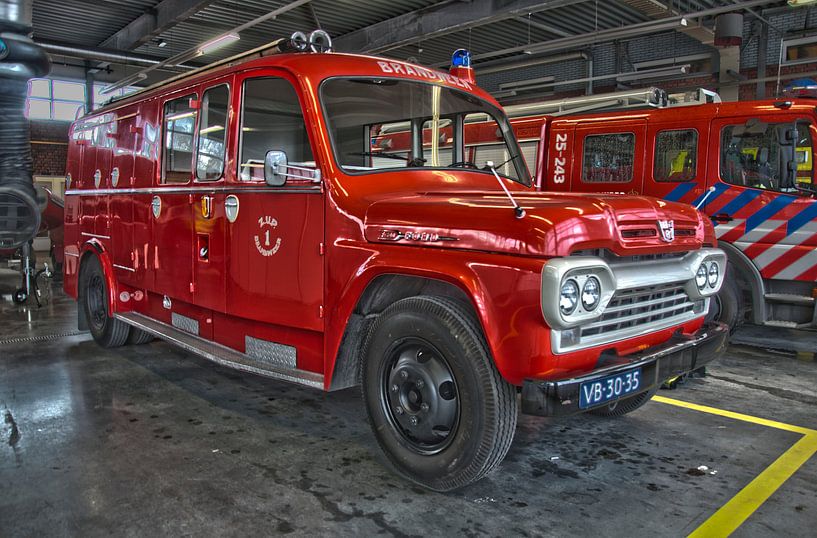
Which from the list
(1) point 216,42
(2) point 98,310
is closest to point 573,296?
(2) point 98,310

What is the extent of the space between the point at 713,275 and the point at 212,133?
3141mm

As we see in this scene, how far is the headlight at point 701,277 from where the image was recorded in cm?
351

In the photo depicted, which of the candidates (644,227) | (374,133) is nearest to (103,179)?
(374,133)

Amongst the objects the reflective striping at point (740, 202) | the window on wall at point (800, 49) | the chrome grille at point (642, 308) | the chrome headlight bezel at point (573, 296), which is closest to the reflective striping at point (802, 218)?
the reflective striping at point (740, 202)

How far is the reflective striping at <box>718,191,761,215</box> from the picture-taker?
6398 mm

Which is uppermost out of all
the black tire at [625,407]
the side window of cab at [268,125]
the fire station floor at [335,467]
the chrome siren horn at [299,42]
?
the chrome siren horn at [299,42]

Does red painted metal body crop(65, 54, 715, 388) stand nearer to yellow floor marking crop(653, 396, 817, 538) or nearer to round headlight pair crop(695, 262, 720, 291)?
round headlight pair crop(695, 262, 720, 291)

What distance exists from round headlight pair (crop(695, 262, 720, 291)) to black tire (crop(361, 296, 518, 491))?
1325 mm

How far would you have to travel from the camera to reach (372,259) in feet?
10.6

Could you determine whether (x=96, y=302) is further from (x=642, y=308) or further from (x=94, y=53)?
(x=94, y=53)

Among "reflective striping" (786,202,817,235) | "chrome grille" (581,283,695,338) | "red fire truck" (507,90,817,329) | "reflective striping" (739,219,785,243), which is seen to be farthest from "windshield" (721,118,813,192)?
"chrome grille" (581,283,695,338)

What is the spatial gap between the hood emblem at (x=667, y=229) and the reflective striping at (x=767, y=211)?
3710 millimetres

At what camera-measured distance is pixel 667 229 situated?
127 inches

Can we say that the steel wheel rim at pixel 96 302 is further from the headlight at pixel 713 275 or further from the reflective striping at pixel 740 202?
the reflective striping at pixel 740 202
